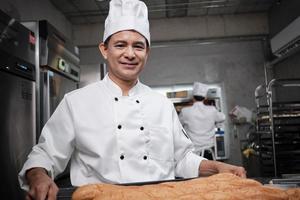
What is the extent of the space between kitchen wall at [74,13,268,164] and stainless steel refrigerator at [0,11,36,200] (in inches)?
165

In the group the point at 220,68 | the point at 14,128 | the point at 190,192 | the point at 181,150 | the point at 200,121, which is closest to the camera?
the point at 190,192

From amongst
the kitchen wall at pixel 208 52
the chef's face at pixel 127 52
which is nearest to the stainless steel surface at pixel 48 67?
the chef's face at pixel 127 52

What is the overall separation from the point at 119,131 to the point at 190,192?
0.50m

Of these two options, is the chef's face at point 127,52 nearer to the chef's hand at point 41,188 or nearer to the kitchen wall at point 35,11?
the chef's hand at point 41,188

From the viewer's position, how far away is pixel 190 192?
763mm

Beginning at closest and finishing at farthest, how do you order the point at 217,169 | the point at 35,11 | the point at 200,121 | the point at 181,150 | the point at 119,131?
the point at 217,169
the point at 119,131
the point at 181,150
the point at 35,11
the point at 200,121

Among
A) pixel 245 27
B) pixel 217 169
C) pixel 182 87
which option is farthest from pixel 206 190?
pixel 245 27

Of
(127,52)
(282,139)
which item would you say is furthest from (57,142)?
(282,139)

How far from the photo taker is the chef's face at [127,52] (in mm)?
1146

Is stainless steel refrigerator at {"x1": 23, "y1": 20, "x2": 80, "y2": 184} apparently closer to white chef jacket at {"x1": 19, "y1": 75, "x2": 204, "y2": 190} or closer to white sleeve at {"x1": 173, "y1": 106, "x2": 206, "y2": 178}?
white chef jacket at {"x1": 19, "y1": 75, "x2": 204, "y2": 190}

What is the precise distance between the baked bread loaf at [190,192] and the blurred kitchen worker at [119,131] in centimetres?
27

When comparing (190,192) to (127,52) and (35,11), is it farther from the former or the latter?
(35,11)

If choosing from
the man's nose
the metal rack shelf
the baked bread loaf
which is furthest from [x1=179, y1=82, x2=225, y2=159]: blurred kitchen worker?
the baked bread loaf

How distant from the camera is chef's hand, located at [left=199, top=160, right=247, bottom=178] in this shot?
3.37 ft
